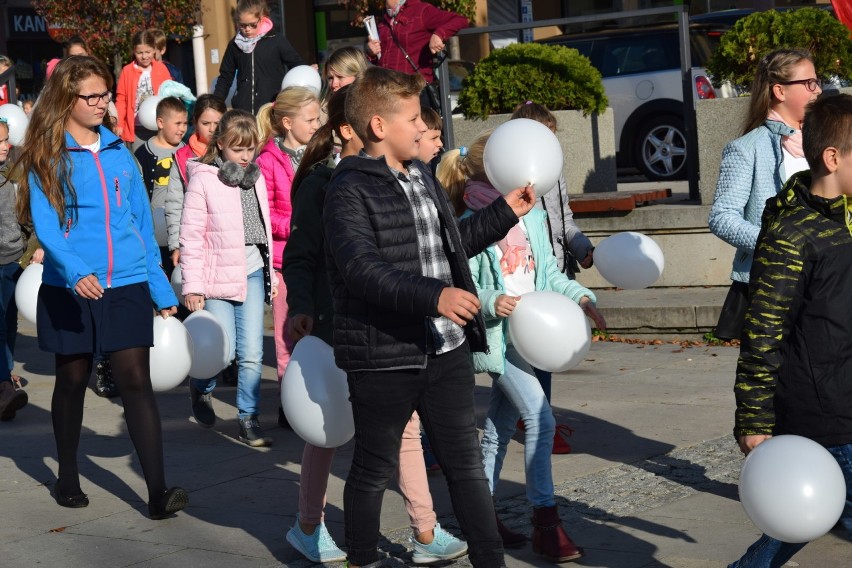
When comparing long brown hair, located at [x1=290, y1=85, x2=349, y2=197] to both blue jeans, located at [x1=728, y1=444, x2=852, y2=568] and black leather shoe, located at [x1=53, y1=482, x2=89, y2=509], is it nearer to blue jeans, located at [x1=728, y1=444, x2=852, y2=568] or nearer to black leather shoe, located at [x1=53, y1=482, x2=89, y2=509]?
black leather shoe, located at [x1=53, y1=482, x2=89, y2=509]

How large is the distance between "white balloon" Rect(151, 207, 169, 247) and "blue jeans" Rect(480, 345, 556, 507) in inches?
162

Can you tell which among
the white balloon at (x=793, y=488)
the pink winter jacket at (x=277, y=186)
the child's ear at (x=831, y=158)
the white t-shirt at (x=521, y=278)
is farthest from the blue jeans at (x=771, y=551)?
the pink winter jacket at (x=277, y=186)

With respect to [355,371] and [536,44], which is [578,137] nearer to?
[536,44]

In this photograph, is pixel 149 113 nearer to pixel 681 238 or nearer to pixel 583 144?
pixel 583 144

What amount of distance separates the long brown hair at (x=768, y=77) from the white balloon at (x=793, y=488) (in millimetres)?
2461

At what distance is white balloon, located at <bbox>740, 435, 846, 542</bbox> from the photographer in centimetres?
371

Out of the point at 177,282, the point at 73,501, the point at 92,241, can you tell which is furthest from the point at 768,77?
the point at 177,282

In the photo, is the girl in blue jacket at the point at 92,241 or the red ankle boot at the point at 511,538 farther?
the girl in blue jacket at the point at 92,241

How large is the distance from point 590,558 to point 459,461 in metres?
0.91

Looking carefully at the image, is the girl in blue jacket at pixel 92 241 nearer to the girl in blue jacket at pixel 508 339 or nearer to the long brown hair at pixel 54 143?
the long brown hair at pixel 54 143

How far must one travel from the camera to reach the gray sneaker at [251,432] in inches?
290

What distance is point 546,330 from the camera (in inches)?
202

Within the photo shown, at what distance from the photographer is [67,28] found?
80.6ft

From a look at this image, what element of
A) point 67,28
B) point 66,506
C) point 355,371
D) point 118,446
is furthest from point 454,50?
point 355,371
